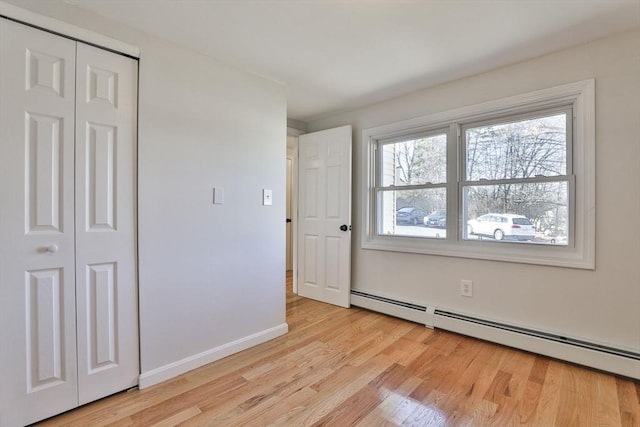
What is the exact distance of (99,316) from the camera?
5.61ft

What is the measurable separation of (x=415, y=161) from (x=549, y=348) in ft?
6.19

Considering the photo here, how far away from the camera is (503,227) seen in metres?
2.50

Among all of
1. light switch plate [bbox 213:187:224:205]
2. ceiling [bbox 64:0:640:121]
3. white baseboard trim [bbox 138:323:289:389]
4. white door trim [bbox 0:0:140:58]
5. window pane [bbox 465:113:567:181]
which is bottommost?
white baseboard trim [bbox 138:323:289:389]

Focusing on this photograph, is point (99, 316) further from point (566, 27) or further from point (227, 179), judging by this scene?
point (566, 27)

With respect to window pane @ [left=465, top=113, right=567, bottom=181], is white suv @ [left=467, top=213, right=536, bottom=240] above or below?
below

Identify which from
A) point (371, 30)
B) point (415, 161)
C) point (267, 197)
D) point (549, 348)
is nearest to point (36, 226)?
point (267, 197)

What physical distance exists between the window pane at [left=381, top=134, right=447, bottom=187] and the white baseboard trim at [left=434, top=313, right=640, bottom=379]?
1316 mm

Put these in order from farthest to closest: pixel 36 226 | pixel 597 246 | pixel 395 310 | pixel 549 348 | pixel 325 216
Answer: pixel 325 216 → pixel 395 310 → pixel 549 348 → pixel 597 246 → pixel 36 226

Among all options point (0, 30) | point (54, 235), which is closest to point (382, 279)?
point (54, 235)

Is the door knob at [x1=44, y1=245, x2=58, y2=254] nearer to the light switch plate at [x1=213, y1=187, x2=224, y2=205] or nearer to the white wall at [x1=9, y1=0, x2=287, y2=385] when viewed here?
the white wall at [x1=9, y1=0, x2=287, y2=385]

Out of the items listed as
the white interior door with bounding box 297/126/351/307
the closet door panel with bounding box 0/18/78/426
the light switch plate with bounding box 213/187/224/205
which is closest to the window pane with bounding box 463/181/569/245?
the white interior door with bounding box 297/126/351/307

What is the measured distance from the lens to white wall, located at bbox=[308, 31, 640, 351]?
193 cm

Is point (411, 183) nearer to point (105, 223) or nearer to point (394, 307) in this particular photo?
point (394, 307)

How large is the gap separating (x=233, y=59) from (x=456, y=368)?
8.98 feet
